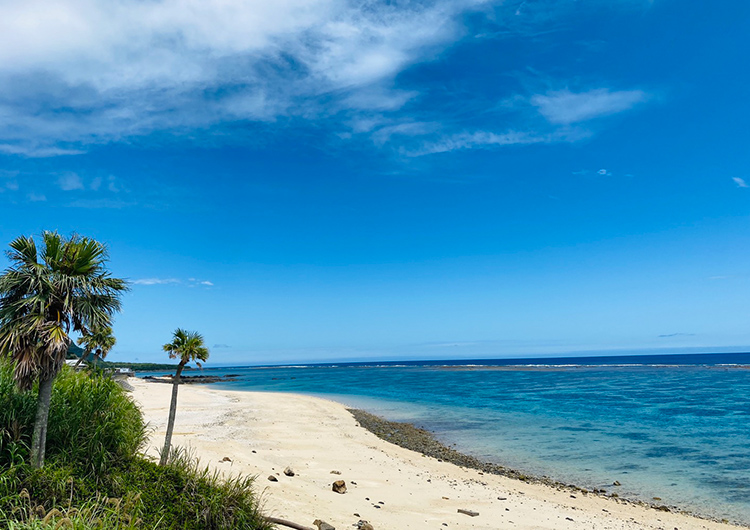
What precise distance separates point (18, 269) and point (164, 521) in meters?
6.17

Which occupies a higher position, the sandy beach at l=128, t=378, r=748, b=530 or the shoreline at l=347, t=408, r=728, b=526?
the sandy beach at l=128, t=378, r=748, b=530

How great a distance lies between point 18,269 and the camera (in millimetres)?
9875

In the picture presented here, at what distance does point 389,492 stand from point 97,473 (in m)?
10.6

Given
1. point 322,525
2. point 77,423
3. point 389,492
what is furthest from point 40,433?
point 389,492

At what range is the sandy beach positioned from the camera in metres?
14.6

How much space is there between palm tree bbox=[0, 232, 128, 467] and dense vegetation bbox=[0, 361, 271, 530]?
624 mm

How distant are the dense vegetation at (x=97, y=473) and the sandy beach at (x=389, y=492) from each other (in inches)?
113

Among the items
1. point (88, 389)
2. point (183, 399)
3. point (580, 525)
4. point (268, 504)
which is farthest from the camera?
point (183, 399)

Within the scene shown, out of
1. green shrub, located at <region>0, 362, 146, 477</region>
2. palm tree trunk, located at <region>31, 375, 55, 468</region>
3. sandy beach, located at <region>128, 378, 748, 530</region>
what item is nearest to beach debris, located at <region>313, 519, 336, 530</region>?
sandy beach, located at <region>128, 378, 748, 530</region>

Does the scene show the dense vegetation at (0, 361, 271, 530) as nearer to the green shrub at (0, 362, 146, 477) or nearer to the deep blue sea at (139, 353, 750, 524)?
the green shrub at (0, 362, 146, 477)

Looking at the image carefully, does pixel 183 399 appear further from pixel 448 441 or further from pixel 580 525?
pixel 580 525

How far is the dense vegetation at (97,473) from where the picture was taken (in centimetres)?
919

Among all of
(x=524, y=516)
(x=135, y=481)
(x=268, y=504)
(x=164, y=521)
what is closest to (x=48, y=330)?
(x=135, y=481)

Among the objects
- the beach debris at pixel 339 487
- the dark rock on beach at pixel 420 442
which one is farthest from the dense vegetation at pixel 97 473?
the dark rock on beach at pixel 420 442
